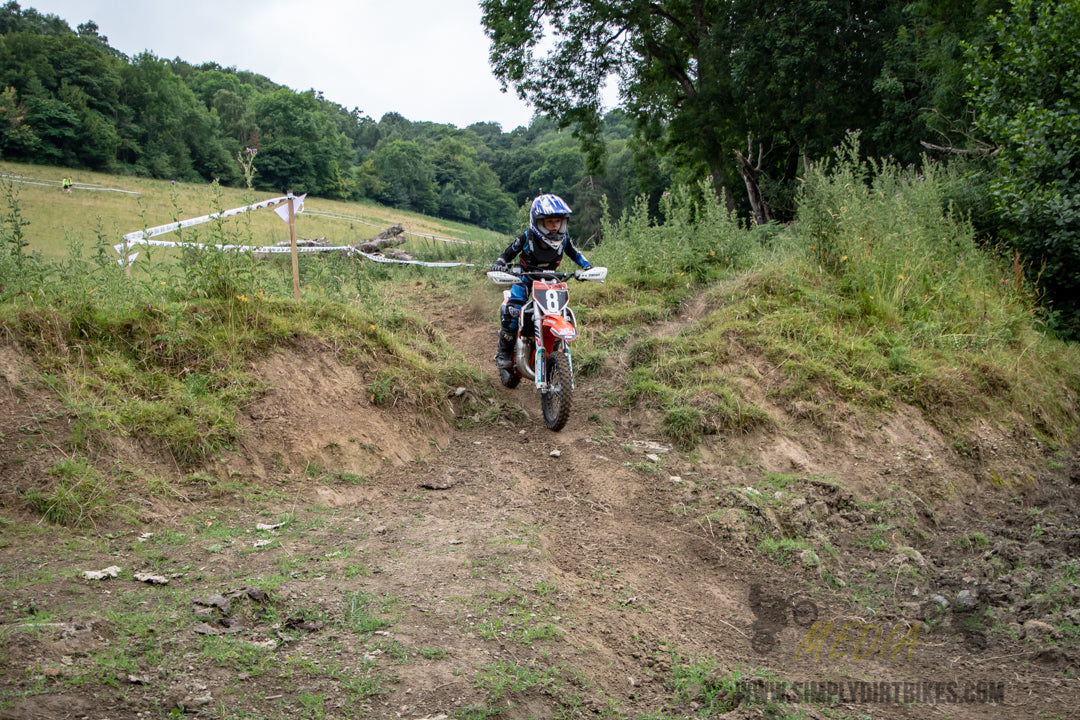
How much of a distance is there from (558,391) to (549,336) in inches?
22.5

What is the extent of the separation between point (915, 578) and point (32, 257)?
791 cm

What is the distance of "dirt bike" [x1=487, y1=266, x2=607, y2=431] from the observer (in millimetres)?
7145

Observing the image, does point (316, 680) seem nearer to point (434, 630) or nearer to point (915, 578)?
point (434, 630)

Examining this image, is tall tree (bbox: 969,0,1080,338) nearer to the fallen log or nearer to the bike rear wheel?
the bike rear wheel

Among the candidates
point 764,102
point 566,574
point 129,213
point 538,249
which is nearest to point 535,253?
point 538,249

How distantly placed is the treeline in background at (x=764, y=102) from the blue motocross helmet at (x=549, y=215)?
11.9 feet

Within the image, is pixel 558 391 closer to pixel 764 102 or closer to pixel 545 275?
pixel 545 275

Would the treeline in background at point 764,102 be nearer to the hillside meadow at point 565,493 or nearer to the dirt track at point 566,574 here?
the hillside meadow at point 565,493

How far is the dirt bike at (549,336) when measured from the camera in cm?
714

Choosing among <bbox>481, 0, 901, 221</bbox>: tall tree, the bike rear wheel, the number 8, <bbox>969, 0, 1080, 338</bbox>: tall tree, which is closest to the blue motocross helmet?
the number 8

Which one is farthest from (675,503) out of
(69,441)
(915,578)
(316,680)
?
(69,441)

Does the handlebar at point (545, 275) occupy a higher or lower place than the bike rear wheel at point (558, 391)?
higher

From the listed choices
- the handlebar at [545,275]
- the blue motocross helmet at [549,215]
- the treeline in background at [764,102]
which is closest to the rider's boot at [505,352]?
the handlebar at [545,275]

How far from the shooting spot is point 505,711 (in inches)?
120
